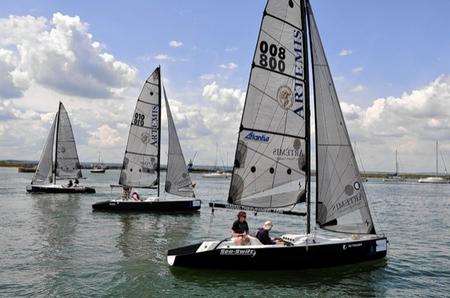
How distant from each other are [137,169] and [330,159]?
869 inches

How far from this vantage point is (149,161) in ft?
122

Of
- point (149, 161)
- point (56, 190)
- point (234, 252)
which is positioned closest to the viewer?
point (234, 252)

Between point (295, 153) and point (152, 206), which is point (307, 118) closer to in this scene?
point (295, 153)

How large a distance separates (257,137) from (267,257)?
437cm

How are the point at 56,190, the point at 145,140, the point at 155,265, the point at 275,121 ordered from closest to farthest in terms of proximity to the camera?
the point at 275,121 → the point at 155,265 → the point at 145,140 → the point at 56,190

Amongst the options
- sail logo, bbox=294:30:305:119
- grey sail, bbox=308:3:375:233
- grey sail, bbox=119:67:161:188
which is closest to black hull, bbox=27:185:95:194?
grey sail, bbox=119:67:161:188

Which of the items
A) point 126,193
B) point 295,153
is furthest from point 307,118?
point 126,193

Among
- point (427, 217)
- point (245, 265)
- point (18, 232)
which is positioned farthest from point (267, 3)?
point (427, 217)

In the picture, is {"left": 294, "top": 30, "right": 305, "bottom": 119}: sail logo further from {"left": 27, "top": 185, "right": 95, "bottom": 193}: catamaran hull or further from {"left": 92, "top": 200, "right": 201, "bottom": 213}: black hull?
{"left": 27, "top": 185, "right": 95, "bottom": 193}: catamaran hull

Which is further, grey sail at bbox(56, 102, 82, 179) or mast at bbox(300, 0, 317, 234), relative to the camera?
grey sail at bbox(56, 102, 82, 179)

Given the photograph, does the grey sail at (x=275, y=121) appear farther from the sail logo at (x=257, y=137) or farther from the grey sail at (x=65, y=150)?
the grey sail at (x=65, y=150)

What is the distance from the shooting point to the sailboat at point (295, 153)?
17.4 metres

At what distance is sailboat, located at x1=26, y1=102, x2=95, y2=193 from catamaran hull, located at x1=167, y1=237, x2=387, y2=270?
40.3 meters

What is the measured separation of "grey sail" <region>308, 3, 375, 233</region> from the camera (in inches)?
713
